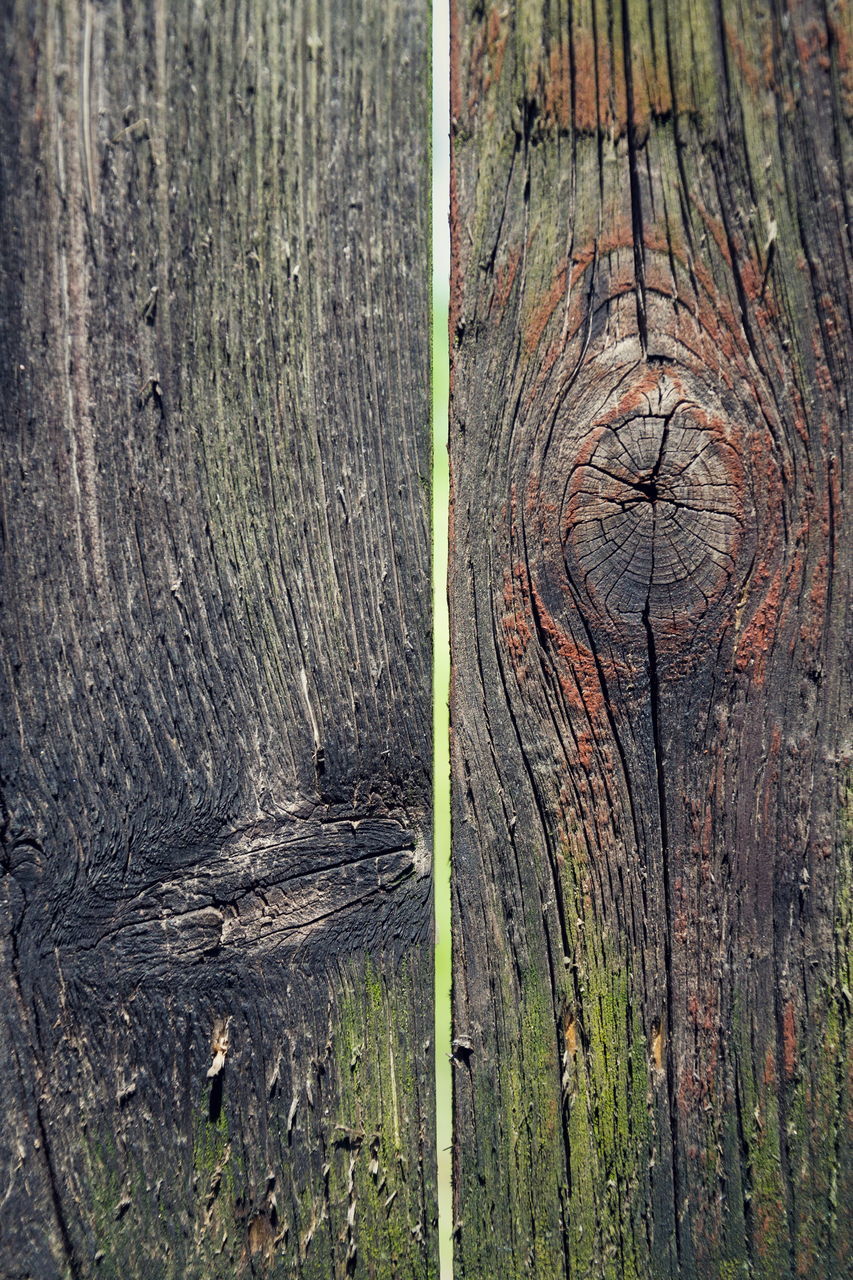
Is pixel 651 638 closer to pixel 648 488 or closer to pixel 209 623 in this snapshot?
pixel 648 488

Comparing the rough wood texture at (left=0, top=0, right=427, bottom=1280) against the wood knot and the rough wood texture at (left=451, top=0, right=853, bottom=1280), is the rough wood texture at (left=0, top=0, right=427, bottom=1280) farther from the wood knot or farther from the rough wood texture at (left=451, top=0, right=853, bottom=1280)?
the wood knot

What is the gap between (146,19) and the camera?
3.56 feet

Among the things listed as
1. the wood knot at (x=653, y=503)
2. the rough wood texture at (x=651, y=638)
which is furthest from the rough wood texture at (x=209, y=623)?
the wood knot at (x=653, y=503)

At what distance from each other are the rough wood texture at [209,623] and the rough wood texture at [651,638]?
0.37ft

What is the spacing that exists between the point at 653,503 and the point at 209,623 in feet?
1.94

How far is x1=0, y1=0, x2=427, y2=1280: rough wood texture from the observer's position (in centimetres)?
110

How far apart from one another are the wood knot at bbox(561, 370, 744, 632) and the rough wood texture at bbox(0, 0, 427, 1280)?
227 mm

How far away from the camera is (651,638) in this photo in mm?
1187

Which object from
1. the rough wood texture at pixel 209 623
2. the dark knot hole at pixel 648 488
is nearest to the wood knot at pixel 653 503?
the dark knot hole at pixel 648 488

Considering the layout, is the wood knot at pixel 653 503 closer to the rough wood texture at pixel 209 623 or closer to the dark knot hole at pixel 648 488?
the dark knot hole at pixel 648 488

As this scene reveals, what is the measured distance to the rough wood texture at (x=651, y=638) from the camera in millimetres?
1165

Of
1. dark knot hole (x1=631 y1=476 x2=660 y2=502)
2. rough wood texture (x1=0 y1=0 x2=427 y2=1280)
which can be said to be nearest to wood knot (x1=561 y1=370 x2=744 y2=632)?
dark knot hole (x1=631 y1=476 x2=660 y2=502)

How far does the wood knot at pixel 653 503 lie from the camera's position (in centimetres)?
117

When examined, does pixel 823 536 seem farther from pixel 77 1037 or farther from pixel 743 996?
pixel 77 1037
